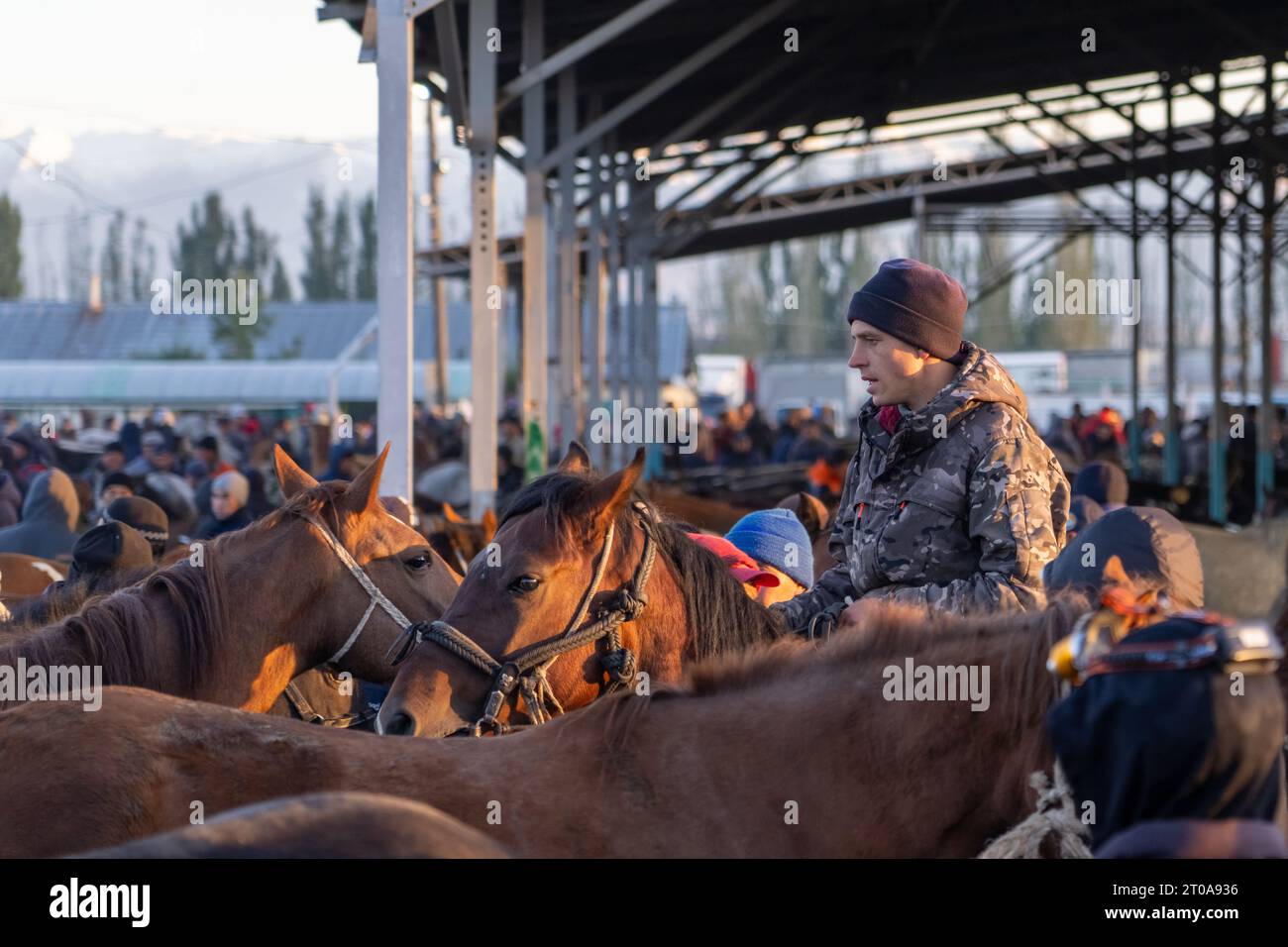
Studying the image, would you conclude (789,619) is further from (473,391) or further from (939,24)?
(939,24)

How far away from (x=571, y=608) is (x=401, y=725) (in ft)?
1.69

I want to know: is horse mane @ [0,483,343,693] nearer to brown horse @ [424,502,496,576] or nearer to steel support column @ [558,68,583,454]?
brown horse @ [424,502,496,576]

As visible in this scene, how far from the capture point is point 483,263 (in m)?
9.39

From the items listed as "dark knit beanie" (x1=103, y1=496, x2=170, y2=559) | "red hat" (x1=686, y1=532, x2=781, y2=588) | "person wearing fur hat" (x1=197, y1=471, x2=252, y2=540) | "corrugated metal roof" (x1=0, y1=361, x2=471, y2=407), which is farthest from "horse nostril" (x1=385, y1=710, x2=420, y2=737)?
"corrugated metal roof" (x1=0, y1=361, x2=471, y2=407)

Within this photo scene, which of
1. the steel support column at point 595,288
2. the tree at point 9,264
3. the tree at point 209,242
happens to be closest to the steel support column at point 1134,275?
the steel support column at point 595,288

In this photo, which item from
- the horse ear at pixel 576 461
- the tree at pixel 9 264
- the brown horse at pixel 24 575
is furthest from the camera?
the tree at pixel 9 264

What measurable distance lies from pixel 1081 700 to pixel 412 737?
1.48m

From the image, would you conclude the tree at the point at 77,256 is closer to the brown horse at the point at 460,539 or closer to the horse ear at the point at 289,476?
the brown horse at the point at 460,539

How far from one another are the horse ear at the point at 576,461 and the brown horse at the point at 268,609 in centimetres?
67

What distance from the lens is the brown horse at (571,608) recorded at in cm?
349

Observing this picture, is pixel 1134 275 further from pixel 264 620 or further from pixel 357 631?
pixel 264 620

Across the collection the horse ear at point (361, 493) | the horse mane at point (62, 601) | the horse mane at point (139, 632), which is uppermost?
the horse ear at point (361, 493)

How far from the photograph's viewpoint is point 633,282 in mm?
22500

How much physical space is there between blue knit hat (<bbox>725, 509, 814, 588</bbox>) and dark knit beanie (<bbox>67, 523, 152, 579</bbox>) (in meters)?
2.76
